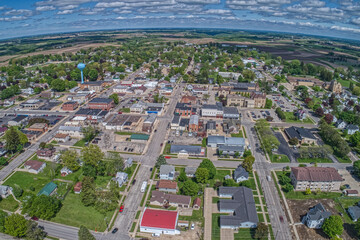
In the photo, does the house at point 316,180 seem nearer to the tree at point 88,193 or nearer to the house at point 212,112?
the house at point 212,112

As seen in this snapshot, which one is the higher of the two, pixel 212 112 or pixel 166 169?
pixel 212 112

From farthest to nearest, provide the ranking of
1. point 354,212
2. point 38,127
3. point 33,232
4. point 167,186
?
point 38,127 → point 167,186 → point 354,212 → point 33,232

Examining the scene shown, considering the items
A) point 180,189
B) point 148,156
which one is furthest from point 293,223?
point 148,156

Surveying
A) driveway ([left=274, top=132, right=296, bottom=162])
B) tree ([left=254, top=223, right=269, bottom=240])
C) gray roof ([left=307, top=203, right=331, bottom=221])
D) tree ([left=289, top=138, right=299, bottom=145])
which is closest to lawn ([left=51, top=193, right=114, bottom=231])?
tree ([left=254, top=223, right=269, bottom=240])

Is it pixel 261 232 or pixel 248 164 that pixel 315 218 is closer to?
pixel 261 232

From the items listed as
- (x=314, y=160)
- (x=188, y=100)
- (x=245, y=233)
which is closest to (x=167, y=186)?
(x=245, y=233)

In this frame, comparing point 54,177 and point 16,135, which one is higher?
point 16,135

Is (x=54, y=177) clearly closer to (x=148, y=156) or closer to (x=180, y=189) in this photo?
(x=148, y=156)

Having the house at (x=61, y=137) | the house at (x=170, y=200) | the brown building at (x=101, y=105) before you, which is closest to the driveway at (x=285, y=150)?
the house at (x=170, y=200)
